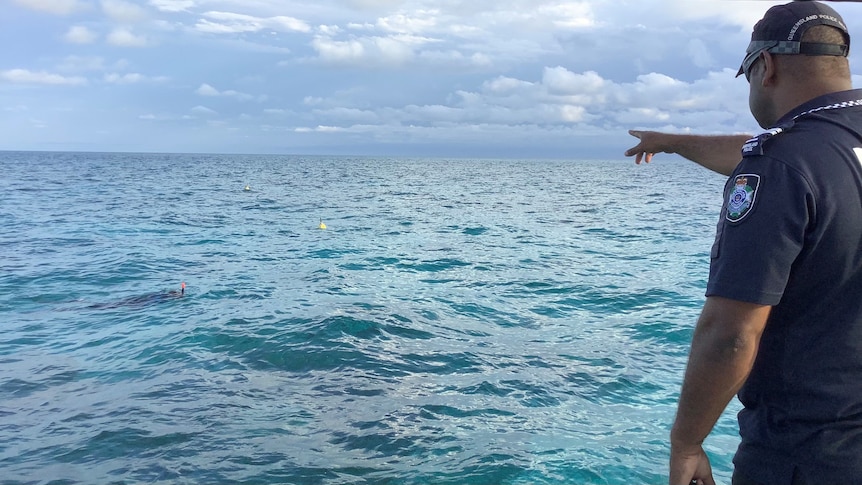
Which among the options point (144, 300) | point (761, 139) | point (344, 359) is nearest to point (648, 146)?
point (761, 139)

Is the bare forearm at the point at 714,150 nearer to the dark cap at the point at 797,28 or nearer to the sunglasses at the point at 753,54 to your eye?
the sunglasses at the point at 753,54

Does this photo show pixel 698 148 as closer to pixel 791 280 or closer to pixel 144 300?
pixel 791 280

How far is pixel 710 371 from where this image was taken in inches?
75.6

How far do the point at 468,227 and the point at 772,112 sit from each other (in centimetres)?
2444

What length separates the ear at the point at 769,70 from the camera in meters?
1.98

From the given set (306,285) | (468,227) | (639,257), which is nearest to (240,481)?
(306,285)

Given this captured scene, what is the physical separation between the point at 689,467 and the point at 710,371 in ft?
1.29

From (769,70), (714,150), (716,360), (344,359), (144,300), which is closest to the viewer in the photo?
(716,360)

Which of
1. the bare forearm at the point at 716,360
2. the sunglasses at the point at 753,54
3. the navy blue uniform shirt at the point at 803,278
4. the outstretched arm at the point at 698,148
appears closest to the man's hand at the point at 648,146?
the outstretched arm at the point at 698,148

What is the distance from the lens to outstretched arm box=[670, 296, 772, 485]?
1828 mm

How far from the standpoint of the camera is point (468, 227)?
86.9 ft

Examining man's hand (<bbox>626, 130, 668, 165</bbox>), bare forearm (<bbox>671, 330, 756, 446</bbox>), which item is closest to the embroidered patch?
bare forearm (<bbox>671, 330, 756, 446</bbox>)

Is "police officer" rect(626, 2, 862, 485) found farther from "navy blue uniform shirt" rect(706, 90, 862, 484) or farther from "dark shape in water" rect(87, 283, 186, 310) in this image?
"dark shape in water" rect(87, 283, 186, 310)

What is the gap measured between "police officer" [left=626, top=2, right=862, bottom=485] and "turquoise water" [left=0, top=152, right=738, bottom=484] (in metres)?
4.44
